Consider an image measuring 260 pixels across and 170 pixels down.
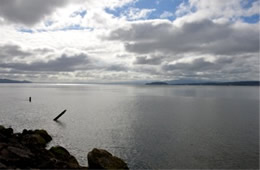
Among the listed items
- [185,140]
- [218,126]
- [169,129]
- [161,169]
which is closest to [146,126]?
[169,129]

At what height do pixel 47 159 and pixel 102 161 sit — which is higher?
pixel 47 159

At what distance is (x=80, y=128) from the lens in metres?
39.5

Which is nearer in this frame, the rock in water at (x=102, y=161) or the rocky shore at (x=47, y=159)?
the rocky shore at (x=47, y=159)

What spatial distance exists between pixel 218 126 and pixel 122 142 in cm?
2191

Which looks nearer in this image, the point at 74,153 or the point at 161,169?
the point at 161,169

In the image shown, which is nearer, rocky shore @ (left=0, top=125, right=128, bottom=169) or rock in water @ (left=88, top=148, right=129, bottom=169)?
rocky shore @ (left=0, top=125, right=128, bottom=169)

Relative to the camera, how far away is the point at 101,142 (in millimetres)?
30250

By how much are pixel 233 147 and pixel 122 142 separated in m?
15.7

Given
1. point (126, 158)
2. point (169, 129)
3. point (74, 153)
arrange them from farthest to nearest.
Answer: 1. point (169, 129)
2. point (74, 153)
3. point (126, 158)

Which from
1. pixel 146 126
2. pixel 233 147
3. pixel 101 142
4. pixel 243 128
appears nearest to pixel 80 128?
pixel 101 142

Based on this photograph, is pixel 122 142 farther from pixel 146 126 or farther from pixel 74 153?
pixel 146 126

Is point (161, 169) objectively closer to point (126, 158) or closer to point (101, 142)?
point (126, 158)

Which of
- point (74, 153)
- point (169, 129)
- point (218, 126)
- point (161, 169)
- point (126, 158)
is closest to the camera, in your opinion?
point (161, 169)

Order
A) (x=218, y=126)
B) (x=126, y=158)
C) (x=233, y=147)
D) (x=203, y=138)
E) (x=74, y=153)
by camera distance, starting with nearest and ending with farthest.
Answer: (x=126, y=158)
(x=74, y=153)
(x=233, y=147)
(x=203, y=138)
(x=218, y=126)
